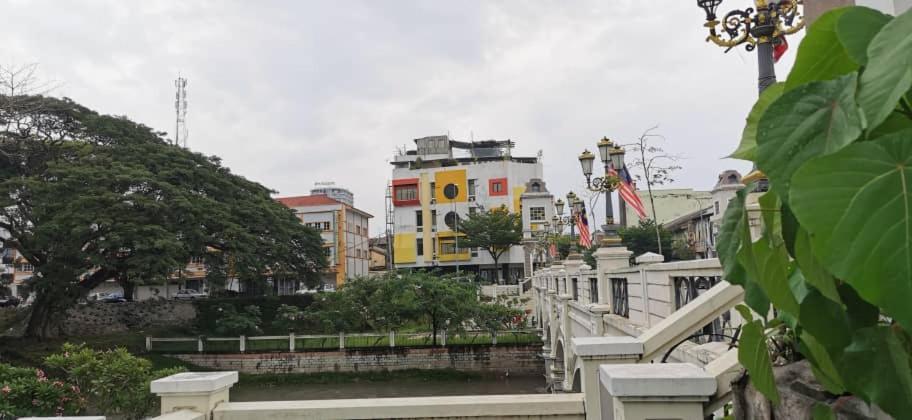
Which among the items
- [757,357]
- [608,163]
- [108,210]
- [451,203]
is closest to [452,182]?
[451,203]

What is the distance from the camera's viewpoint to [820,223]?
809mm

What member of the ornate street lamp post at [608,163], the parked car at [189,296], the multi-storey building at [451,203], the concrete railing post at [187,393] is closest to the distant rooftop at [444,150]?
the multi-storey building at [451,203]

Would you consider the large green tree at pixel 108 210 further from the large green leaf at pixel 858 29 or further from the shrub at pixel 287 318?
the large green leaf at pixel 858 29

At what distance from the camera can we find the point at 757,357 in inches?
53.5

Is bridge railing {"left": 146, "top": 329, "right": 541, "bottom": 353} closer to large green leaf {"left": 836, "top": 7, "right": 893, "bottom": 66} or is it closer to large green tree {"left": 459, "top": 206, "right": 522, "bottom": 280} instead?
large green tree {"left": 459, "top": 206, "right": 522, "bottom": 280}

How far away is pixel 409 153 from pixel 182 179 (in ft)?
83.1

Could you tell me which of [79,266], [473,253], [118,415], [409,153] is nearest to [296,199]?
[409,153]

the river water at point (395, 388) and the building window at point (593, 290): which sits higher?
the building window at point (593, 290)

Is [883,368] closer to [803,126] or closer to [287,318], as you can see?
[803,126]

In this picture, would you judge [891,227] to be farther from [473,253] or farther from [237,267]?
[473,253]

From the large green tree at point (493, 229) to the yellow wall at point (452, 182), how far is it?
9.70 ft

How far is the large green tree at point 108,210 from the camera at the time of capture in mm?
20891

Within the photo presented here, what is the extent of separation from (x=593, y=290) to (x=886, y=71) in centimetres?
966

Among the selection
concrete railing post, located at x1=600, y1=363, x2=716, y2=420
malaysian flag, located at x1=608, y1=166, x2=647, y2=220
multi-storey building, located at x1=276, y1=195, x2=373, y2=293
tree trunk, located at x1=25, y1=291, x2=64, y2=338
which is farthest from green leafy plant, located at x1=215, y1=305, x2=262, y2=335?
concrete railing post, located at x1=600, y1=363, x2=716, y2=420
